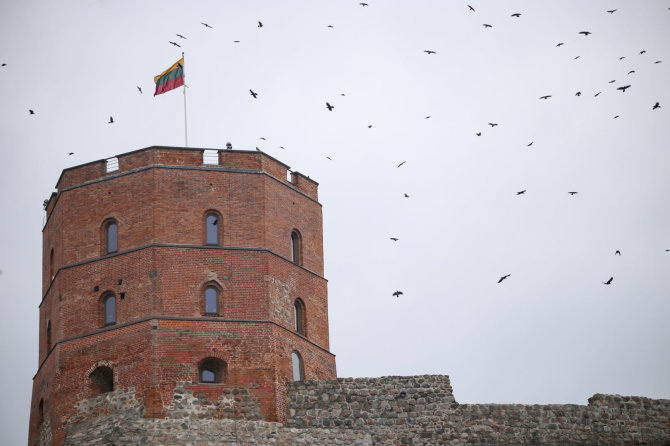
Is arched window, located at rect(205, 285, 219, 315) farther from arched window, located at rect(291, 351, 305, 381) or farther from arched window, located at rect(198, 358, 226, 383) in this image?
arched window, located at rect(291, 351, 305, 381)

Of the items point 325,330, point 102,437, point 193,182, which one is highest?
point 193,182

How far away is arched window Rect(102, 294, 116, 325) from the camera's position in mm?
59688

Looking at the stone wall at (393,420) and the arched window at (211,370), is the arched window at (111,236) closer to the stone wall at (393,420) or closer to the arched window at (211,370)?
the arched window at (211,370)

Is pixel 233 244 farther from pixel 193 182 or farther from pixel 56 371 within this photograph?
pixel 56 371

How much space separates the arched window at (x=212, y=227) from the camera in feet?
199

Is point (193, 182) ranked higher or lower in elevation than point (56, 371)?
higher

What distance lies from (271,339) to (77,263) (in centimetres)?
715

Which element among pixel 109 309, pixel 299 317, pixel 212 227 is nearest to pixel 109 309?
pixel 109 309

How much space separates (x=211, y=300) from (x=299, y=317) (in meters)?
3.48

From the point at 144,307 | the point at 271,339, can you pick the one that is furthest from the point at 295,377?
the point at 144,307

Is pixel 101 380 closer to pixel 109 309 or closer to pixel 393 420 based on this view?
pixel 109 309

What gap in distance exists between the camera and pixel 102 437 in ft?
187

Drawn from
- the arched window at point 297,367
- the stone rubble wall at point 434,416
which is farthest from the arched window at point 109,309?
the stone rubble wall at point 434,416

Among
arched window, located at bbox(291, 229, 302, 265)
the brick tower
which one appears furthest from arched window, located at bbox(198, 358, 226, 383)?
arched window, located at bbox(291, 229, 302, 265)
